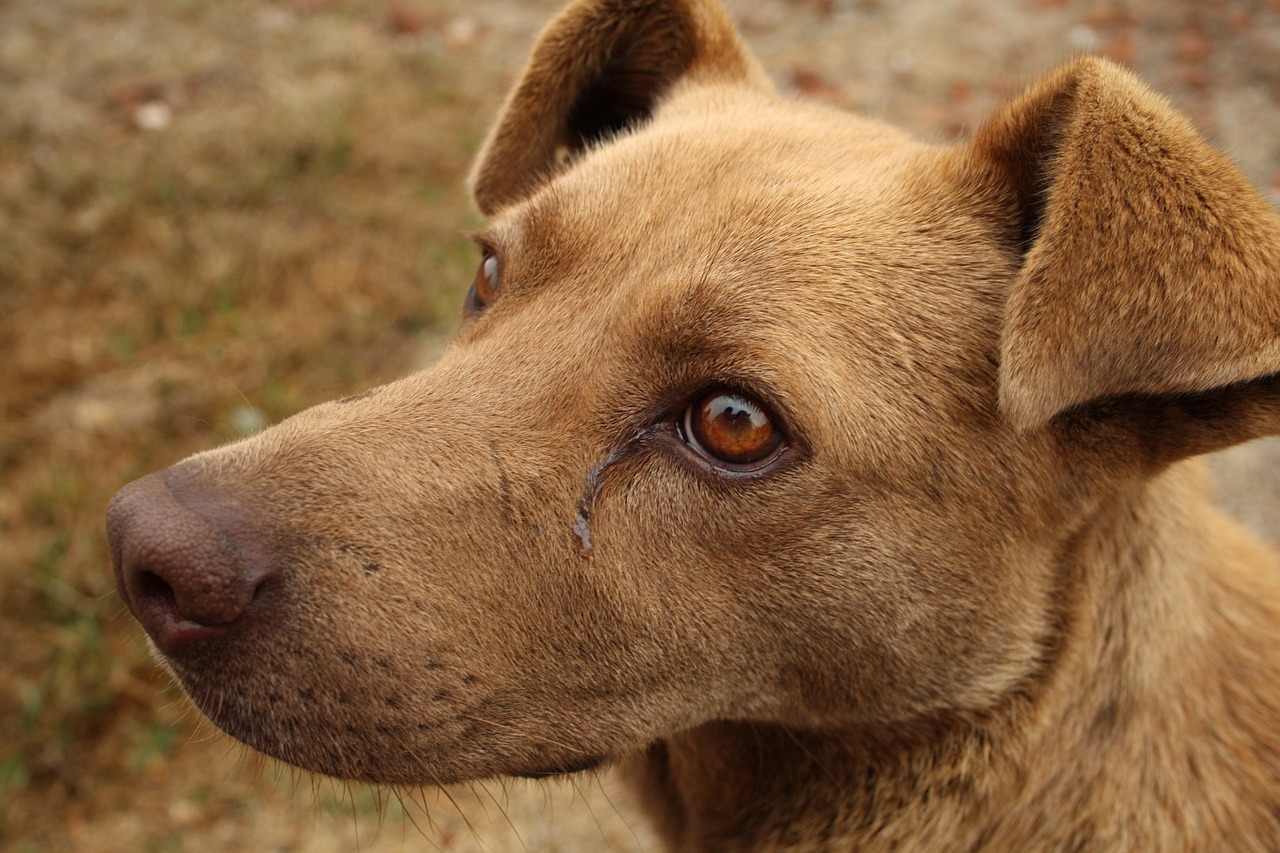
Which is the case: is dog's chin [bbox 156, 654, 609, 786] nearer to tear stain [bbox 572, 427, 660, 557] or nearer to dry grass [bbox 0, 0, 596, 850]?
tear stain [bbox 572, 427, 660, 557]

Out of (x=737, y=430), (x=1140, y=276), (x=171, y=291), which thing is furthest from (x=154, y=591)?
(x=171, y=291)

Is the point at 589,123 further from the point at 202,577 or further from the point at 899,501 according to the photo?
the point at 202,577

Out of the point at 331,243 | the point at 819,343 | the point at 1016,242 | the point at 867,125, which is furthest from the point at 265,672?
the point at 331,243

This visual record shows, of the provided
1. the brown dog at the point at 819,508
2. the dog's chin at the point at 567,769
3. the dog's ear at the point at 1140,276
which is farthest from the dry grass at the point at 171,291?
the dog's ear at the point at 1140,276

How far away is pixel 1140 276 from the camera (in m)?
2.09

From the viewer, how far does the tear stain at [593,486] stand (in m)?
2.42

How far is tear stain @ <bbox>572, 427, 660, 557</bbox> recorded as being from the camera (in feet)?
7.93

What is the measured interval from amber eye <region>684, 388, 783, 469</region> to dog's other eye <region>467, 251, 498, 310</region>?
909mm

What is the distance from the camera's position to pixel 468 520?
2.39m

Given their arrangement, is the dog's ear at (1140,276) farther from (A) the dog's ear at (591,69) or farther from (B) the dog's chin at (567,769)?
(A) the dog's ear at (591,69)

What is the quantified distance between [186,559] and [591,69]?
2.27 metres

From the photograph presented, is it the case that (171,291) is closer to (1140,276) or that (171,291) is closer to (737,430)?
(737,430)

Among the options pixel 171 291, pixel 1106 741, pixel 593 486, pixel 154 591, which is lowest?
A: pixel 171 291

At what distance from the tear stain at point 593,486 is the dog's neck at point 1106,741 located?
0.89 meters
